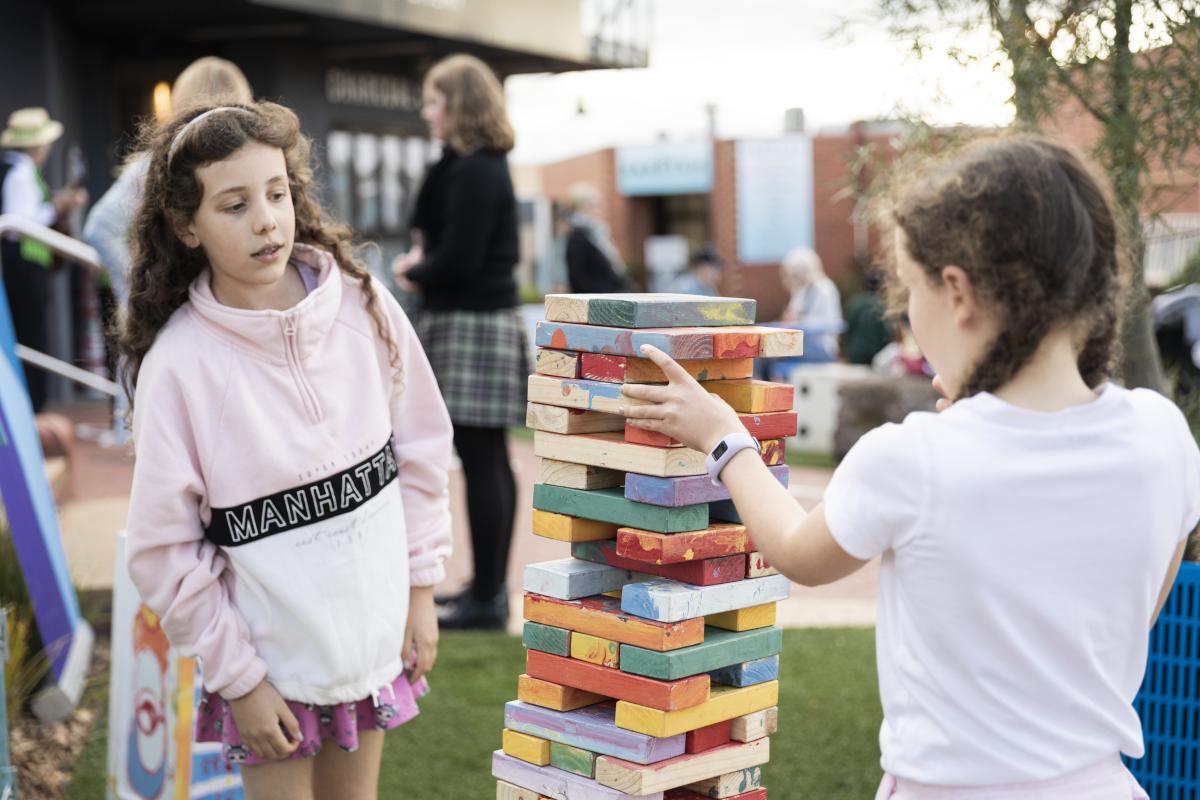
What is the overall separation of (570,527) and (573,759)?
1.34ft

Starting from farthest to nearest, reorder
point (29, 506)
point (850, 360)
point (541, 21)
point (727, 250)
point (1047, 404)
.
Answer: point (727, 250)
point (541, 21)
point (850, 360)
point (29, 506)
point (1047, 404)

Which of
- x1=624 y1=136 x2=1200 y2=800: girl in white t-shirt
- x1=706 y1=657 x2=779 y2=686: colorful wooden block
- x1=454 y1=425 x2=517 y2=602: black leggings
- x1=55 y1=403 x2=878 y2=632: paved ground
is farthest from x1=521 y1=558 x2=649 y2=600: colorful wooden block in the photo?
x1=454 y1=425 x2=517 y2=602: black leggings

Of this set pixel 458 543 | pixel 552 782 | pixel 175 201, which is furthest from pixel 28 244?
pixel 552 782

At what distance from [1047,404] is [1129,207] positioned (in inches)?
81.7

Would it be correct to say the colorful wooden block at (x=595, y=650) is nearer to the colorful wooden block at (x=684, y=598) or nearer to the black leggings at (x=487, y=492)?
the colorful wooden block at (x=684, y=598)

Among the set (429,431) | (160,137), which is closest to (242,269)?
(160,137)

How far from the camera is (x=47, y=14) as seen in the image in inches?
452

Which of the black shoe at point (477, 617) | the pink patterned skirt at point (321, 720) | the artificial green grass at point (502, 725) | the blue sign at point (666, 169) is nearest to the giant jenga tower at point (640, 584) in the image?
the pink patterned skirt at point (321, 720)

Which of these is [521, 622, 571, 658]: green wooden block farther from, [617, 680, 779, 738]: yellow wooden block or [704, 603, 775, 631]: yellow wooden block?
[704, 603, 775, 631]: yellow wooden block

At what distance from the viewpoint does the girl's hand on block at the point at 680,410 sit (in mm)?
2045

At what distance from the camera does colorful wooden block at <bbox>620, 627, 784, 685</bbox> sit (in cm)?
227

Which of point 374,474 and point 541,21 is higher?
point 541,21

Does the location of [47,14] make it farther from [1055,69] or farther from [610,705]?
[610,705]

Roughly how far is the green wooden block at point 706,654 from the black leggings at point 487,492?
2.79 metres
